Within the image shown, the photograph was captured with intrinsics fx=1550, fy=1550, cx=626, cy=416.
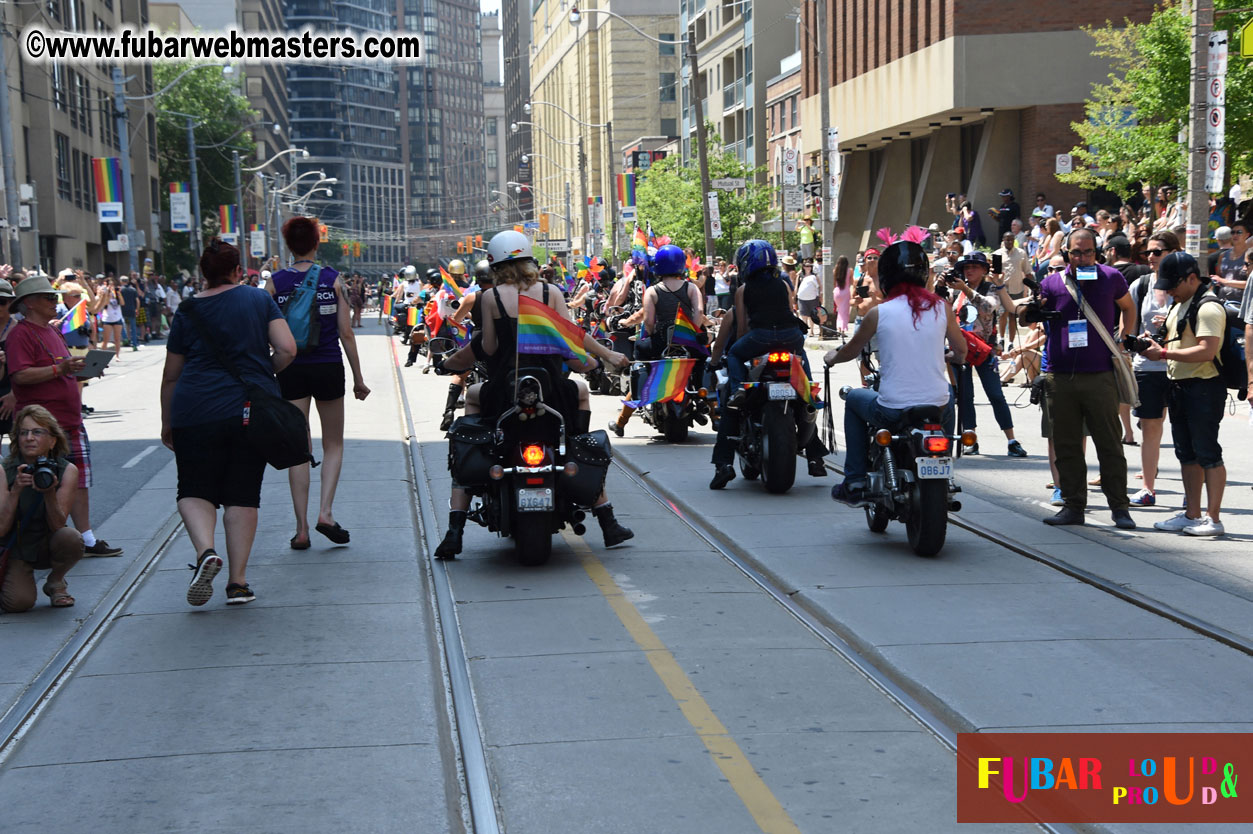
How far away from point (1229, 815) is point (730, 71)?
81.0 meters

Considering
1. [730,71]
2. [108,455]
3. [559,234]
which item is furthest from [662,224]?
[559,234]

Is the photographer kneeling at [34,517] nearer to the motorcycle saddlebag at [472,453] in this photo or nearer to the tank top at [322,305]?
the tank top at [322,305]

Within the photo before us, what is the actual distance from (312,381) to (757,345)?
368cm

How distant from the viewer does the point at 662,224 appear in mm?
65250

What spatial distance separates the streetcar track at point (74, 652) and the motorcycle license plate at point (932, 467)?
176 inches

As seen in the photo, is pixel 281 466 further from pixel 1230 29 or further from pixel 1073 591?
pixel 1230 29

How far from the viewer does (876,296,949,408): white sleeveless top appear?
30.5 ft

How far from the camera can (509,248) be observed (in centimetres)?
892

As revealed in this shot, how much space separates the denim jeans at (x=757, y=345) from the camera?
38.4 feet

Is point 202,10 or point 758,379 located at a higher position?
point 202,10

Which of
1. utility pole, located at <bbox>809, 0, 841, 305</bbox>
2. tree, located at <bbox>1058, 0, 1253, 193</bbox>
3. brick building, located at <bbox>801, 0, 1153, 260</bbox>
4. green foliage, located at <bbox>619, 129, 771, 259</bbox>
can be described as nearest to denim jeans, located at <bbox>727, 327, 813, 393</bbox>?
tree, located at <bbox>1058, 0, 1253, 193</bbox>

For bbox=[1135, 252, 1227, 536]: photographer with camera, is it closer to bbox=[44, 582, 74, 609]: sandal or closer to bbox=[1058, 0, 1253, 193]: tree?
bbox=[44, 582, 74, 609]: sandal

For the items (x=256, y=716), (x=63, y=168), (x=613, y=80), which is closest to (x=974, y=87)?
(x=63, y=168)

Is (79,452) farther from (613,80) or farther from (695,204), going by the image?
(613,80)
